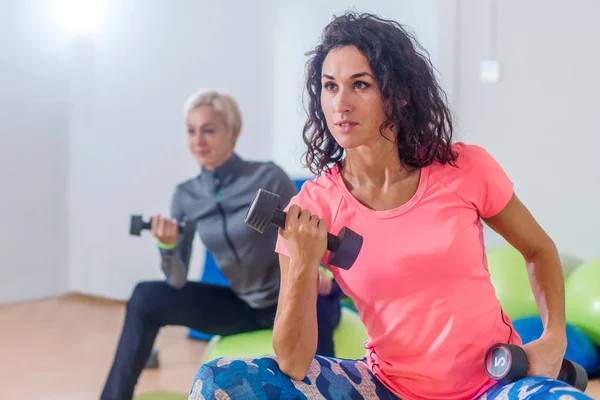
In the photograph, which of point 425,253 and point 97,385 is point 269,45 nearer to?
point 97,385

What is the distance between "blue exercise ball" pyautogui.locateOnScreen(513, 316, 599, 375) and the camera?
2488 millimetres

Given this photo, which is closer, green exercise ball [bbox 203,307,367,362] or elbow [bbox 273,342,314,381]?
elbow [bbox 273,342,314,381]

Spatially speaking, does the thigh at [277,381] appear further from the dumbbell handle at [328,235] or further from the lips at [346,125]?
the lips at [346,125]

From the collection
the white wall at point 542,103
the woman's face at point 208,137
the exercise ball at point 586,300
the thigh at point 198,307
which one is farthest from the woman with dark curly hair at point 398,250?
the white wall at point 542,103

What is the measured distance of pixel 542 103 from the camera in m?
3.12

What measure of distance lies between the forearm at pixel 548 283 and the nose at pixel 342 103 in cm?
43

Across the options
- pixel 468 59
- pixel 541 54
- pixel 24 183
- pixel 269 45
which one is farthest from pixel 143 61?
pixel 541 54

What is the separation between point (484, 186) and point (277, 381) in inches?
19.6

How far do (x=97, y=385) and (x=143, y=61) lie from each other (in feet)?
6.33

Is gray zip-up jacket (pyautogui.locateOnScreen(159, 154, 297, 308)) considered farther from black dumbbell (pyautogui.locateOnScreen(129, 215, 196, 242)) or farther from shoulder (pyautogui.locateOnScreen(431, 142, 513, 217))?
shoulder (pyautogui.locateOnScreen(431, 142, 513, 217))

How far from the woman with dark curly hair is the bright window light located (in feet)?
10.4

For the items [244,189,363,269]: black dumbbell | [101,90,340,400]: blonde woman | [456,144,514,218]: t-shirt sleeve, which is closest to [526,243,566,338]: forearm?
[456,144,514,218]: t-shirt sleeve

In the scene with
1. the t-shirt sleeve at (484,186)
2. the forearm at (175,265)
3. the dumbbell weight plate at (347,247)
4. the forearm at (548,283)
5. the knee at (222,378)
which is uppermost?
the t-shirt sleeve at (484,186)

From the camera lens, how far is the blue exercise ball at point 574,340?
249 cm
